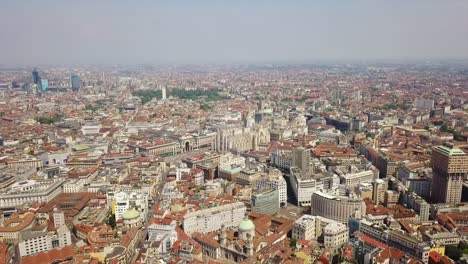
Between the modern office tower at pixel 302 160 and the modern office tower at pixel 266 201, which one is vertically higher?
the modern office tower at pixel 302 160

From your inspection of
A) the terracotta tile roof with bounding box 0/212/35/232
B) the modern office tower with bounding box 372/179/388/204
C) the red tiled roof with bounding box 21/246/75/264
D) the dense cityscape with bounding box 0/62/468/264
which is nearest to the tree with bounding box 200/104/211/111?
the dense cityscape with bounding box 0/62/468/264

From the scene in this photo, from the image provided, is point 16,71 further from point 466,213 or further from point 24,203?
point 466,213

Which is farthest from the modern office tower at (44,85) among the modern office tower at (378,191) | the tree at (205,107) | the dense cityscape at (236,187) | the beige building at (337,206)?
the modern office tower at (378,191)

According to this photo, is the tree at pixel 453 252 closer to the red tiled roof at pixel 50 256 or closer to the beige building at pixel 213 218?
the beige building at pixel 213 218

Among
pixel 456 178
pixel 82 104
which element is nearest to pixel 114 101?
pixel 82 104

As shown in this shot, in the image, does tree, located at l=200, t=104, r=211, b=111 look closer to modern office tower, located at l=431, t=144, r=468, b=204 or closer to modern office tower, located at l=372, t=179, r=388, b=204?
modern office tower, located at l=372, t=179, r=388, b=204

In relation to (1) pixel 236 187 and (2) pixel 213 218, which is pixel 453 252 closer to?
(2) pixel 213 218
